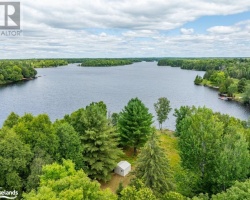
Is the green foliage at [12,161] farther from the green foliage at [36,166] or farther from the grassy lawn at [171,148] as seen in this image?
the grassy lawn at [171,148]

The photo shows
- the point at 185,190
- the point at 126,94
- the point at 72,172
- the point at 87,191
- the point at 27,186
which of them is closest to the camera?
the point at 87,191

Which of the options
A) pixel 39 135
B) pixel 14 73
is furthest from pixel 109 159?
pixel 14 73

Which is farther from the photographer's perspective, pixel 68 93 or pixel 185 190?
pixel 68 93

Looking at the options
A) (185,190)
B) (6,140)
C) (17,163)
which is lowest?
(185,190)

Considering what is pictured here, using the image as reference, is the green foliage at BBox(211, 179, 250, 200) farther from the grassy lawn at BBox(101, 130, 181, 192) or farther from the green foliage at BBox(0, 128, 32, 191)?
the green foliage at BBox(0, 128, 32, 191)

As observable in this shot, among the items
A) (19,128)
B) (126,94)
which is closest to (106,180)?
(19,128)

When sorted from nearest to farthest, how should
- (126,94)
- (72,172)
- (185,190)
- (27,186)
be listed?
(72,172), (27,186), (185,190), (126,94)

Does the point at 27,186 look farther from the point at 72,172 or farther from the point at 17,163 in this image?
the point at 72,172

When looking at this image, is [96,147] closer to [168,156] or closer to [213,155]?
[213,155]
